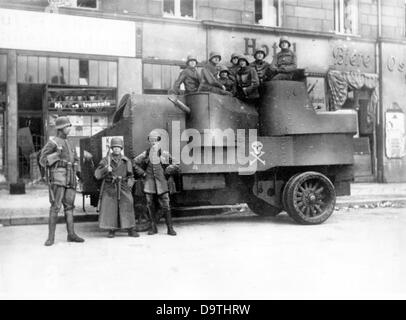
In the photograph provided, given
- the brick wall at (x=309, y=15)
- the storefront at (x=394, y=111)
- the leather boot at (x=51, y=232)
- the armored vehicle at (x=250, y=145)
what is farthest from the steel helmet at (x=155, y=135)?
the storefront at (x=394, y=111)

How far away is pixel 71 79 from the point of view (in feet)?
48.6

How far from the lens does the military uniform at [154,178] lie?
27.2ft

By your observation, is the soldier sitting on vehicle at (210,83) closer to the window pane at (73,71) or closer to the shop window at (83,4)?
the window pane at (73,71)

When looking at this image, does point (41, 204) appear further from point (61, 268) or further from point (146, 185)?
point (61, 268)

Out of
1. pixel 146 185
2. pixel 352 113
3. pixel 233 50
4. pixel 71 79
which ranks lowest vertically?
pixel 146 185

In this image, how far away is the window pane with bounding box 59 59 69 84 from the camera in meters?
14.7

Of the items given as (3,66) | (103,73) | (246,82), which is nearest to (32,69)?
(3,66)

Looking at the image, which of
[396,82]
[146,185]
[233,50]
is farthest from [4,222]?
[396,82]

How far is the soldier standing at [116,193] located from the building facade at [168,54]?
5260mm

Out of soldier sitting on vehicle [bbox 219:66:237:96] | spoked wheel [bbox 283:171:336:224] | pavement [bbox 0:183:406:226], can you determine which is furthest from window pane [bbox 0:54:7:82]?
spoked wheel [bbox 283:171:336:224]

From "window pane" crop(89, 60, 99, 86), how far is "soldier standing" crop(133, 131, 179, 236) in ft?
23.9

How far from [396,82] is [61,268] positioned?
1631 centimetres

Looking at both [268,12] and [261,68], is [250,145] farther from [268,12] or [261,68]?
[268,12]

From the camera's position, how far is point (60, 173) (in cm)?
764
